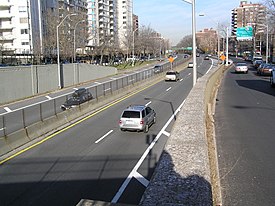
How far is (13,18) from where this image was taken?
80875mm

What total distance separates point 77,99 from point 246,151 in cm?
1541

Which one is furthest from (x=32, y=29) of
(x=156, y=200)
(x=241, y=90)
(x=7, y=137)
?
(x=156, y=200)

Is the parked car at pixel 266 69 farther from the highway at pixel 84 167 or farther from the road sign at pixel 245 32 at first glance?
the highway at pixel 84 167

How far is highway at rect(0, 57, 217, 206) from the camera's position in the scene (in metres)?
10.1

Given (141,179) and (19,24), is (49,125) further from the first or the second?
(19,24)

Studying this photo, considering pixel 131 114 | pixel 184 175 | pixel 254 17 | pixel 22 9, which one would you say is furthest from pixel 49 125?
pixel 254 17

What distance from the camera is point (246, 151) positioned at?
13312mm

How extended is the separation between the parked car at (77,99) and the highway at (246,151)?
1023cm

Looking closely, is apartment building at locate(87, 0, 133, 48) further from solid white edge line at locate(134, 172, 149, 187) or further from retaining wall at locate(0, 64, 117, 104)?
solid white edge line at locate(134, 172, 149, 187)

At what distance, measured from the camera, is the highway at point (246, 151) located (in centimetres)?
950

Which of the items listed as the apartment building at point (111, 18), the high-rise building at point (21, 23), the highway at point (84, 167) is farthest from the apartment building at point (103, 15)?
the highway at point (84, 167)

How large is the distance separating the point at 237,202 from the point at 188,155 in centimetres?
182

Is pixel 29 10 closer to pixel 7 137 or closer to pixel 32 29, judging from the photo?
pixel 32 29

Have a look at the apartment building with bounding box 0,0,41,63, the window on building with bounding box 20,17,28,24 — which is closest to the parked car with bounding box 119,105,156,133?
the apartment building with bounding box 0,0,41,63
